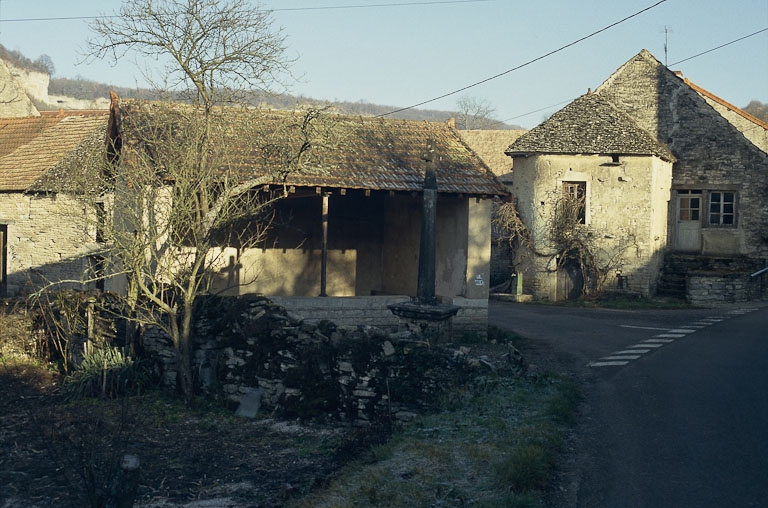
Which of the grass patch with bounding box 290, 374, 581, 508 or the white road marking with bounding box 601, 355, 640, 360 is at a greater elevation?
the white road marking with bounding box 601, 355, 640, 360

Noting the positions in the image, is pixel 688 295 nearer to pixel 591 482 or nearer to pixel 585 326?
pixel 585 326

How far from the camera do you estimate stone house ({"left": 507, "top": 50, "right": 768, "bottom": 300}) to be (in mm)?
23828

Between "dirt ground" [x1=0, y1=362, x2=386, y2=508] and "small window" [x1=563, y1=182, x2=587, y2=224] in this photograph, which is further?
"small window" [x1=563, y1=182, x2=587, y2=224]

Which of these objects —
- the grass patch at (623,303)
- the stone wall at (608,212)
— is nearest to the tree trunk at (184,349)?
the grass patch at (623,303)

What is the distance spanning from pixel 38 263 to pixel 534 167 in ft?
53.1

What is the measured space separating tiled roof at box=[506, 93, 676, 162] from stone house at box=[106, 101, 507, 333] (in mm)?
5756

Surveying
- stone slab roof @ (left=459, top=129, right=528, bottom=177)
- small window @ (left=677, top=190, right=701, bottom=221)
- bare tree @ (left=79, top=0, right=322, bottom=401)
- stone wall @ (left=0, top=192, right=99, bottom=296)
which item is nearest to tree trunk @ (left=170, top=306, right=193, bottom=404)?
bare tree @ (left=79, top=0, right=322, bottom=401)

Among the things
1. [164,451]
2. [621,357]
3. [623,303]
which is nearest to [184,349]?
[164,451]

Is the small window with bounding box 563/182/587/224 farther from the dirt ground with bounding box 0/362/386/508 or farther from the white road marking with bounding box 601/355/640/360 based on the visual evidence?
the dirt ground with bounding box 0/362/386/508

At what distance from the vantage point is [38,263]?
21844mm

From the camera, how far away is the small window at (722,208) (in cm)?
2469

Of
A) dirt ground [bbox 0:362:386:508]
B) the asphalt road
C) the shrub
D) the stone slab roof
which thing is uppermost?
the stone slab roof

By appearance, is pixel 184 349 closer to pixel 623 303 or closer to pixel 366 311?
pixel 366 311

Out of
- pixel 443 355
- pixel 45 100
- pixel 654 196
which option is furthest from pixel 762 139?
pixel 45 100
